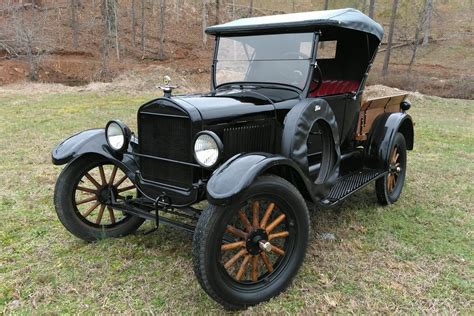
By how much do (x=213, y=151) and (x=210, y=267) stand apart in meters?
0.78

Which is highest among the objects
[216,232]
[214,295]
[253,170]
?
[253,170]

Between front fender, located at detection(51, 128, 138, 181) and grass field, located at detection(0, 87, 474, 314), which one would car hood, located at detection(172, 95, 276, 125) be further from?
grass field, located at detection(0, 87, 474, 314)

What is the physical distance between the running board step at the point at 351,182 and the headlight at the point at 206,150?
125 cm

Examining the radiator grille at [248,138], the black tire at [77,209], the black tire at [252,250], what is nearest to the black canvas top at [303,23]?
the radiator grille at [248,138]

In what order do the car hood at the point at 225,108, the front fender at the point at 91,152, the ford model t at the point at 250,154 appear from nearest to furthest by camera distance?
the ford model t at the point at 250,154 < the car hood at the point at 225,108 < the front fender at the point at 91,152

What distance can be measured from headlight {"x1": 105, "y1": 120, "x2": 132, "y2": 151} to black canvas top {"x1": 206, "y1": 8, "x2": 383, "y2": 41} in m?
1.46

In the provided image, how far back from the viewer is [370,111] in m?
4.77

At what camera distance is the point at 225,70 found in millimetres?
4219

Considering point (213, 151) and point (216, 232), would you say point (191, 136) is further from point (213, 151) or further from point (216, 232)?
point (216, 232)

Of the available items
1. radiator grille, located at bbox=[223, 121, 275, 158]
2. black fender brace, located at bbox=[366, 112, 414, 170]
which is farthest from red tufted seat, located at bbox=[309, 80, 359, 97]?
radiator grille, located at bbox=[223, 121, 275, 158]

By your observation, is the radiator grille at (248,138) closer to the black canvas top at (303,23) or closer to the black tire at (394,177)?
the black canvas top at (303,23)

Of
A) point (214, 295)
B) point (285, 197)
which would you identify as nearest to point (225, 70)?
point (285, 197)

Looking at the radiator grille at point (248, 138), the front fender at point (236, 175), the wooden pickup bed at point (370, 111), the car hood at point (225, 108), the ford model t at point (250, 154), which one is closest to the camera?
the front fender at point (236, 175)

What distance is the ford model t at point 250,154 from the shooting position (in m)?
2.68
